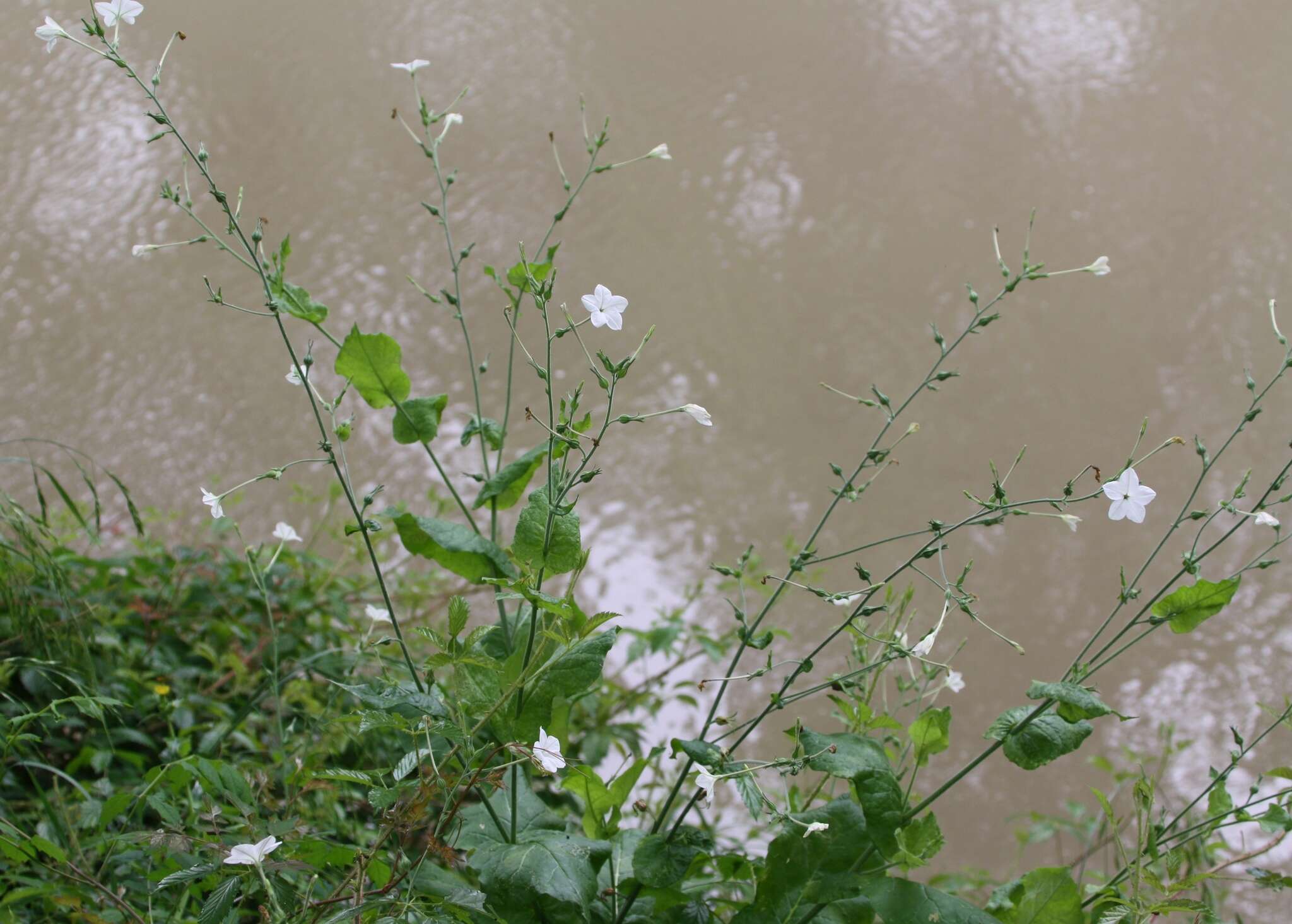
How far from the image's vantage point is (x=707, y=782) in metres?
0.69

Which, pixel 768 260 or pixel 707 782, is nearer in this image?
pixel 707 782

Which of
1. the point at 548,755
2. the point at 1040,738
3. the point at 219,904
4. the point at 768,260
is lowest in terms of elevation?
the point at 219,904

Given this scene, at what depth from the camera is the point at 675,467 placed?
1804 millimetres

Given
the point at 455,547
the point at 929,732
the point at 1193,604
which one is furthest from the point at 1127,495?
the point at 455,547

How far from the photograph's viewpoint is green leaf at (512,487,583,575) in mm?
703

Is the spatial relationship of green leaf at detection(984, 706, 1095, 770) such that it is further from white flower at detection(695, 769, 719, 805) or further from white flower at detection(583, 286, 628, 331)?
white flower at detection(583, 286, 628, 331)

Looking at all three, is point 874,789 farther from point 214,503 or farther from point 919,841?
point 214,503

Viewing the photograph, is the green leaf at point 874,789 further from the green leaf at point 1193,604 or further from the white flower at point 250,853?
the white flower at point 250,853

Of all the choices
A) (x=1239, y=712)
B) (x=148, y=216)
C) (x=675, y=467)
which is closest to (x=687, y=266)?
(x=675, y=467)

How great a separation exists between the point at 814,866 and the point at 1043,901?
0.17m

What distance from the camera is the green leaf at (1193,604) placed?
73 centimetres

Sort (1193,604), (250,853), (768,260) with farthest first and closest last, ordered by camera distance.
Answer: (768,260) < (1193,604) < (250,853)

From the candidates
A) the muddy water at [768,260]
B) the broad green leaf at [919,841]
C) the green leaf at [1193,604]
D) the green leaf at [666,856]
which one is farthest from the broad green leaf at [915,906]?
the muddy water at [768,260]

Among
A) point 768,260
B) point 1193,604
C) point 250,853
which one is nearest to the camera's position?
point 250,853
